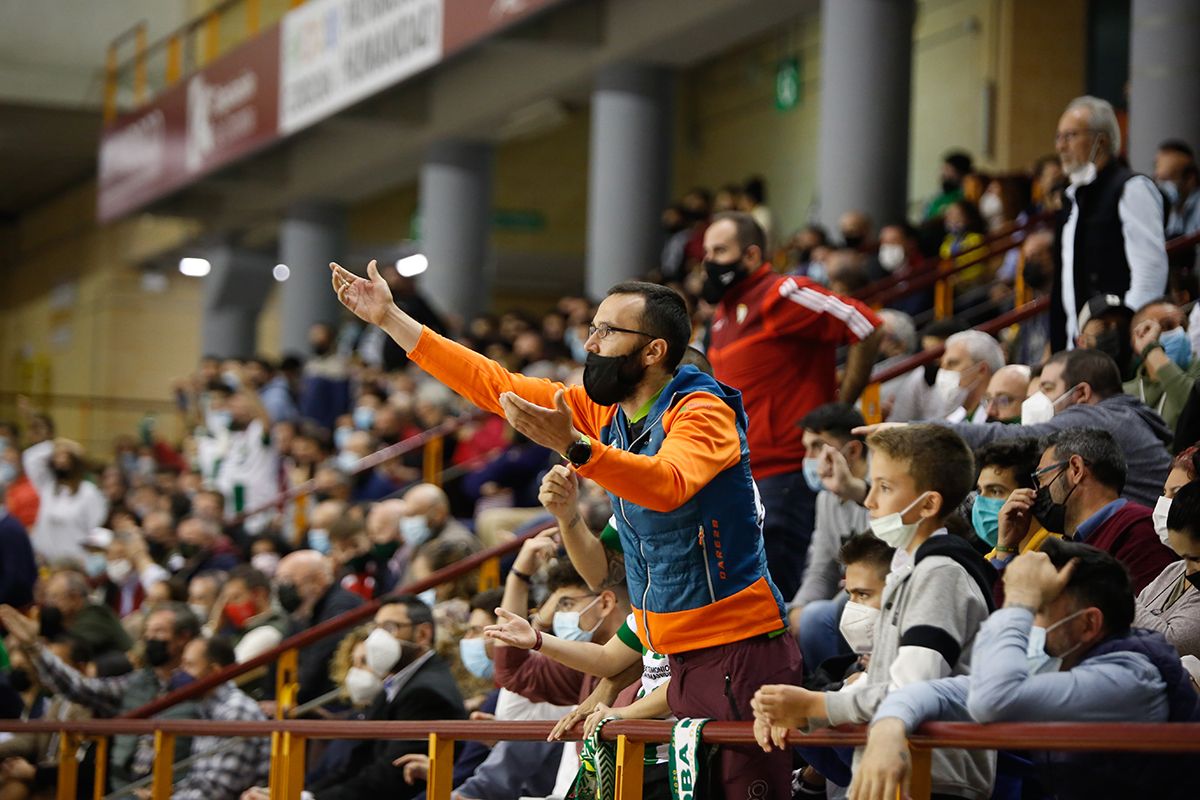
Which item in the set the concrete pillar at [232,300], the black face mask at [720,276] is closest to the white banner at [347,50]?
the concrete pillar at [232,300]

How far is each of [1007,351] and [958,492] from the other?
512 cm

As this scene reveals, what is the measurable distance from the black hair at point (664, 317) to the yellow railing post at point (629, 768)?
0.93m

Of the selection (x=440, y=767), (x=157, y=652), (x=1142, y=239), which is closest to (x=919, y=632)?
(x=440, y=767)

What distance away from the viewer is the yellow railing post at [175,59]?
75.3ft

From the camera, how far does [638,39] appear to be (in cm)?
1445

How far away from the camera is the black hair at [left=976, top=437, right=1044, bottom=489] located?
4.98 meters

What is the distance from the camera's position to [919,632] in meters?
3.75

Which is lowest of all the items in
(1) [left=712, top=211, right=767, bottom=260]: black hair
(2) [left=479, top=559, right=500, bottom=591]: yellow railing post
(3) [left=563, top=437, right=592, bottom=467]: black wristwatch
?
(2) [left=479, top=559, right=500, bottom=591]: yellow railing post

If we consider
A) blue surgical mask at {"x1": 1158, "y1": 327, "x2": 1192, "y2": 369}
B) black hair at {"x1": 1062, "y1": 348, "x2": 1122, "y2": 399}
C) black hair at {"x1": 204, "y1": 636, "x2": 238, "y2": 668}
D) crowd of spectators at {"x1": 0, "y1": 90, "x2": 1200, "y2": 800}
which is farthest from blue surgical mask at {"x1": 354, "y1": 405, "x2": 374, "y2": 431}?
black hair at {"x1": 1062, "y1": 348, "x2": 1122, "y2": 399}

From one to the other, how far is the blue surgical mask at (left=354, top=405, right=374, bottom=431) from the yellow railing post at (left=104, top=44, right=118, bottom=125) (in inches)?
430

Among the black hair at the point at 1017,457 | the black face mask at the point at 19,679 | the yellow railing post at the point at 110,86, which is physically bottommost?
the black face mask at the point at 19,679

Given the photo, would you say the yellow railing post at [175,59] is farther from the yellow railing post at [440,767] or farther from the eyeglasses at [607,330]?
→ the eyeglasses at [607,330]

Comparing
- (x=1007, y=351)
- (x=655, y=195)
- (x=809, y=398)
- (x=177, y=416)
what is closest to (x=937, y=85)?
(x=655, y=195)

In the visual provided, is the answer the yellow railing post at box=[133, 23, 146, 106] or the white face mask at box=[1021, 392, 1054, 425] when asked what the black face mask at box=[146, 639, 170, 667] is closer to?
the white face mask at box=[1021, 392, 1054, 425]
